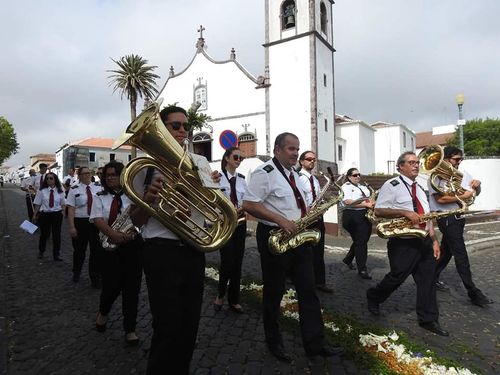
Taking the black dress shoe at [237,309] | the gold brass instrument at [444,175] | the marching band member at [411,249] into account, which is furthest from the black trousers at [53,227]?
the gold brass instrument at [444,175]

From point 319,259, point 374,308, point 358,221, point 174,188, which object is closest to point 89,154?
point 358,221

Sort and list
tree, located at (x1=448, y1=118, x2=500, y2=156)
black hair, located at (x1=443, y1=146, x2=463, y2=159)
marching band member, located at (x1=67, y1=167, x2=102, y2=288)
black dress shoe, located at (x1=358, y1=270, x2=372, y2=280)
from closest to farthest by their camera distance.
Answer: black hair, located at (x1=443, y1=146, x2=463, y2=159) < marching band member, located at (x1=67, y1=167, x2=102, y2=288) < black dress shoe, located at (x1=358, y1=270, x2=372, y2=280) < tree, located at (x1=448, y1=118, x2=500, y2=156)

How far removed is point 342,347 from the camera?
377 cm

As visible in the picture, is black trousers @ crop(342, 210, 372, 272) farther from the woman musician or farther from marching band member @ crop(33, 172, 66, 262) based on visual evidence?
marching band member @ crop(33, 172, 66, 262)

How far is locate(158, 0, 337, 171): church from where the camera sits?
2617cm

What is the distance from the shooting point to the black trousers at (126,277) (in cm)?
400

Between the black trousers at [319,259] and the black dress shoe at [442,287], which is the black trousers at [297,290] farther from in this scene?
the black dress shoe at [442,287]

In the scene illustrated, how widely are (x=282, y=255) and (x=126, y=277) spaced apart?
1722mm

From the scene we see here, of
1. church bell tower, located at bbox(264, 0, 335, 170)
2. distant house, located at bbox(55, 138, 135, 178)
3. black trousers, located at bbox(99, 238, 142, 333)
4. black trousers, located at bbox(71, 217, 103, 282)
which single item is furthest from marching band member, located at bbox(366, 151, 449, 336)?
distant house, located at bbox(55, 138, 135, 178)

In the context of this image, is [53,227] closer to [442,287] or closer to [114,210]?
[114,210]

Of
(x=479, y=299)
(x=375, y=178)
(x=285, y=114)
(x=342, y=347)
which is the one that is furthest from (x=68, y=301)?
(x=285, y=114)

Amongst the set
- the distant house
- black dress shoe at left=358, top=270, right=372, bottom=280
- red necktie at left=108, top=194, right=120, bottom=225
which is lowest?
black dress shoe at left=358, top=270, right=372, bottom=280

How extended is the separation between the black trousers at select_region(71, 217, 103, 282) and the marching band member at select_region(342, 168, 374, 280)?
4.43m

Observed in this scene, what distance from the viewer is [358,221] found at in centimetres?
702
